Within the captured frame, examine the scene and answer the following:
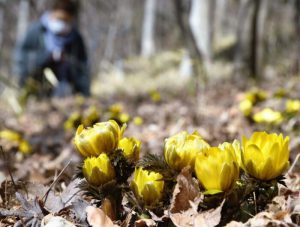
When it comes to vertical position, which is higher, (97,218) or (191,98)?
(97,218)

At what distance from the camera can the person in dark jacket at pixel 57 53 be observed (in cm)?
802

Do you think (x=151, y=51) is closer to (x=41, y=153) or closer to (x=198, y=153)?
(x=41, y=153)

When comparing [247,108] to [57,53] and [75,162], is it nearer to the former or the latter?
[75,162]

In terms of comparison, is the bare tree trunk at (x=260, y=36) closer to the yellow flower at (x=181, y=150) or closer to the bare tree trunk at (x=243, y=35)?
the bare tree trunk at (x=243, y=35)

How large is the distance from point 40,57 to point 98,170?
23.8 feet

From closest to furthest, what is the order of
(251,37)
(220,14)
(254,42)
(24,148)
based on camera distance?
(24,148) < (251,37) < (254,42) < (220,14)

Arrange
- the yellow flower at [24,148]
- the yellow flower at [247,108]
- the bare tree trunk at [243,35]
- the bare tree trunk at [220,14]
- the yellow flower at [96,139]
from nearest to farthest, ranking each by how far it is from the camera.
→ the yellow flower at [96,139]
the yellow flower at [24,148]
the yellow flower at [247,108]
the bare tree trunk at [243,35]
the bare tree trunk at [220,14]

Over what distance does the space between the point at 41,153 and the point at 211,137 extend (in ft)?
3.80

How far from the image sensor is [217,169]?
3.33 feet

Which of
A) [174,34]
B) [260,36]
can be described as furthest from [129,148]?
[174,34]

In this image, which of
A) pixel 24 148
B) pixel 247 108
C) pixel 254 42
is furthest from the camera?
pixel 254 42

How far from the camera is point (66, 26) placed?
8.05 meters

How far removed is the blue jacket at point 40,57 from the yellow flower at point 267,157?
7.18m

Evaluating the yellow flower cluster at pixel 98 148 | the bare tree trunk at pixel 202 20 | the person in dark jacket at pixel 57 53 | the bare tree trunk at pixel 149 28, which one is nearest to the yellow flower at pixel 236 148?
the yellow flower cluster at pixel 98 148
